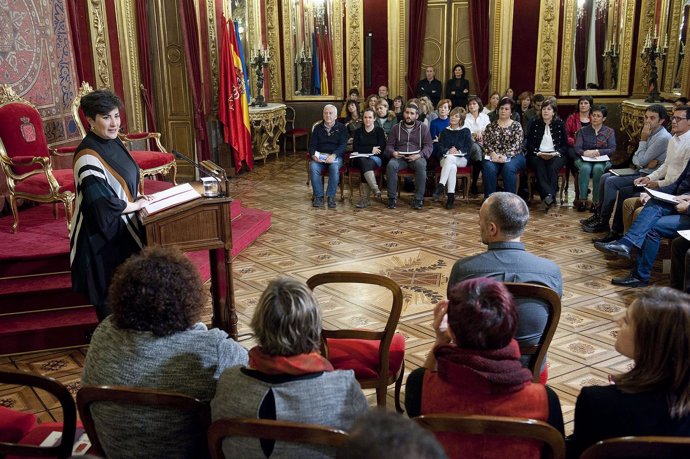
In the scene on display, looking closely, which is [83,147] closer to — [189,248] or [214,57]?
[189,248]

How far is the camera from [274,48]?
1162 cm

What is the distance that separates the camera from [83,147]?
3.30 m

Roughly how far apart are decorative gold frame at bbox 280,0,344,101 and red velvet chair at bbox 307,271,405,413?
939 cm

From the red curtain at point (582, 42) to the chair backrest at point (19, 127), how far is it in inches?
336

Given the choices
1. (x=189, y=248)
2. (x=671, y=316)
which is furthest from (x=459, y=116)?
(x=671, y=316)

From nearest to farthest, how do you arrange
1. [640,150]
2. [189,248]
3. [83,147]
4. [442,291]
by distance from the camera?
[83,147], [189,248], [442,291], [640,150]

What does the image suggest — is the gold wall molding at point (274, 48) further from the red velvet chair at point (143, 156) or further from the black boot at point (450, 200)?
the black boot at point (450, 200)

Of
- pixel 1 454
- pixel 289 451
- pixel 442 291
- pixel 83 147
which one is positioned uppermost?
pixel 83 147

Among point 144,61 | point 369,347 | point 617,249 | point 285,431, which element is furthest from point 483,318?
point 144,61

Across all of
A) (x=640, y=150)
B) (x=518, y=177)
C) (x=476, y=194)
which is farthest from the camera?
(x=476, y=194)

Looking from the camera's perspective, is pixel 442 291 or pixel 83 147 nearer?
pixel 83 147

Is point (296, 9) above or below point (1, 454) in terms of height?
above

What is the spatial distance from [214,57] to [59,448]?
7.85 m

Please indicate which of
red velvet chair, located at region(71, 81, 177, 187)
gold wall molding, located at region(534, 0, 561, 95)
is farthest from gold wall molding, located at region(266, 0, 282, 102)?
red velvet chair, located at region(71, 81, 177, 187)
